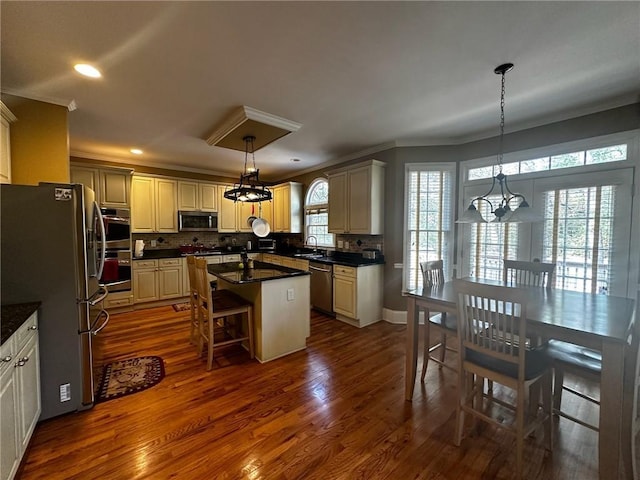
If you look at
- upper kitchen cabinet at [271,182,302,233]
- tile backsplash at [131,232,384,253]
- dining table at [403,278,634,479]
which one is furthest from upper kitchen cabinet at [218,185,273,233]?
dining table at [403,278,634,479]

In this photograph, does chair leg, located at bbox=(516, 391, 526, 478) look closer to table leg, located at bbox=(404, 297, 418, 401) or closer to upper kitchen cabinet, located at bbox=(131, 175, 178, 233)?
table leg, located at bbox=(404, 297, 418, 401)

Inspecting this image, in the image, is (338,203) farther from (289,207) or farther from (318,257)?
(289,207)

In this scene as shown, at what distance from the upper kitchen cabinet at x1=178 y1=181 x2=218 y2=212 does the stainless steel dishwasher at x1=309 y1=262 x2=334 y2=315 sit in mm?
2640

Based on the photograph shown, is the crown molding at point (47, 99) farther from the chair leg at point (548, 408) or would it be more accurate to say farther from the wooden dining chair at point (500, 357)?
the chair leg at point (548, 408)

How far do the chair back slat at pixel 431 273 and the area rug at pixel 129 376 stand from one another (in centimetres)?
278

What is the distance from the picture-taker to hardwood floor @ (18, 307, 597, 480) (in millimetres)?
1637

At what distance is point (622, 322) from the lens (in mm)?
1654

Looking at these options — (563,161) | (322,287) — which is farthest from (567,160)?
(322,287)

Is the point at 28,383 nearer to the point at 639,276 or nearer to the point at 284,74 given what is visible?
the point at 284,74

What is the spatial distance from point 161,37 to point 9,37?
1.00 m

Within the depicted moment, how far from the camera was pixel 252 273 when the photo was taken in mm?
3176

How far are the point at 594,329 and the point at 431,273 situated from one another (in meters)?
1.43

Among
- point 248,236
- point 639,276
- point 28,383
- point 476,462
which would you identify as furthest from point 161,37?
point 248,236

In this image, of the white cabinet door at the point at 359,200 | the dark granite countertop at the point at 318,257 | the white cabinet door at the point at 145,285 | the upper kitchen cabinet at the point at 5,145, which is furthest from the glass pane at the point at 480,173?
the white cabinet door at the point at 145,285
